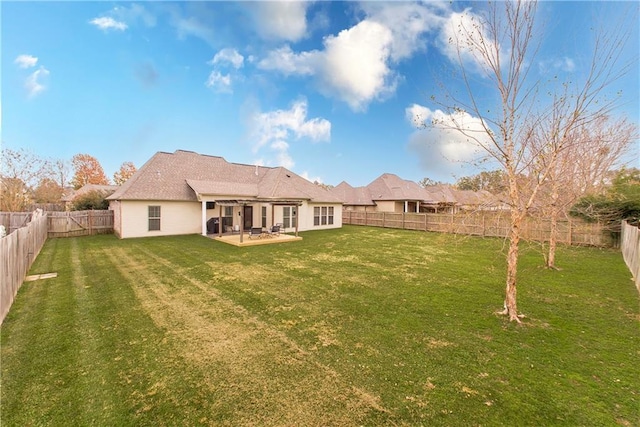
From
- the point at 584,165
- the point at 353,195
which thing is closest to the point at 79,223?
the point at 353,195

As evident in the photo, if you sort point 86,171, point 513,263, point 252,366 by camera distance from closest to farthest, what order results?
point 252,366, point 513,263, point 86,171

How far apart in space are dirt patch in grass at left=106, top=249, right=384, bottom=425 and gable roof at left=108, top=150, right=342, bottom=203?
1157cm

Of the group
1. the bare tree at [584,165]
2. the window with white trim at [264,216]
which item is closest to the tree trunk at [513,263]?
the bare tree at [584,165]

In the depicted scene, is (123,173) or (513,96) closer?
(513,96)

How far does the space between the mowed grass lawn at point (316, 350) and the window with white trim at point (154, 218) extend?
821 cm

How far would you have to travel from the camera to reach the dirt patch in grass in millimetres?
2738

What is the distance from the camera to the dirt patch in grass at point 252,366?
2738mm

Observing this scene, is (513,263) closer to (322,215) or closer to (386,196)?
(322,215)

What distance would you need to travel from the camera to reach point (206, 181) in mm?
18078

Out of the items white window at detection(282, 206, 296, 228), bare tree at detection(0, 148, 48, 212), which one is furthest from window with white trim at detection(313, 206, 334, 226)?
bare tree at detection(0, 148, 48, 212)

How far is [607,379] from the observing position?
130 inches

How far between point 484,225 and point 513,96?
833cm

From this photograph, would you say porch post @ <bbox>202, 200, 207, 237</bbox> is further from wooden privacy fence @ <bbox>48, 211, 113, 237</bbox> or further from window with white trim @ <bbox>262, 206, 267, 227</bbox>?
wooden privacy fence @ <bbox>48, 211, 113, 237</bbox>

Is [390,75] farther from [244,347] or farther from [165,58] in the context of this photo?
[244,347]
